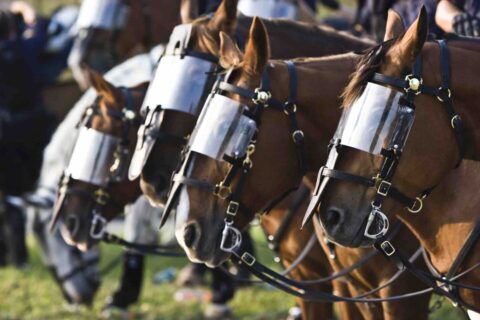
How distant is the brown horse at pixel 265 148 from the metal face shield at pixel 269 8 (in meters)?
2.39

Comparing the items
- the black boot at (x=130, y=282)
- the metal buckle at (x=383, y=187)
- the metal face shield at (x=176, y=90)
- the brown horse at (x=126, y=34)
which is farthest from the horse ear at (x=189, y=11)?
the black boot at (x=130, y=282)

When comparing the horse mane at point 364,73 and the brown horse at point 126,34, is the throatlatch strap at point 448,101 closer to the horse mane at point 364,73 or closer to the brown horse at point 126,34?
the horse mane at point 364,73

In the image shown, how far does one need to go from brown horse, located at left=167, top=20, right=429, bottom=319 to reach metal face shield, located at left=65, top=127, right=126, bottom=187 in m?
1.53

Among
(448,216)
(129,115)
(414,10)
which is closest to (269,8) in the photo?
(414,10)

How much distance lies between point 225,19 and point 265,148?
1.21 m

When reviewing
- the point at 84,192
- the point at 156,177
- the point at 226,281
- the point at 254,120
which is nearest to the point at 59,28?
the point at 226,281

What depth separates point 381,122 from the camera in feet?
13.3

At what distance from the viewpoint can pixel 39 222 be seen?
8.82m

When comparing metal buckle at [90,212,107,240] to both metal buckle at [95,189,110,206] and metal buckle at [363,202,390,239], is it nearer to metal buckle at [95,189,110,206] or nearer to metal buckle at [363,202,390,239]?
metal buckle at [95,189,110,206]

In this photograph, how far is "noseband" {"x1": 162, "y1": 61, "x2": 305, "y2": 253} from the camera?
457cm

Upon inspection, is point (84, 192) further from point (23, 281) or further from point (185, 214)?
point (23, 281)

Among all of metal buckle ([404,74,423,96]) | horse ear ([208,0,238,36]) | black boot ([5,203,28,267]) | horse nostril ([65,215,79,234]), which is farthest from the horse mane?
black boot ([5,203,28,267])

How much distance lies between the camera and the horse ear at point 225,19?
5602 mm

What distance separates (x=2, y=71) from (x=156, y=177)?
557 cm
